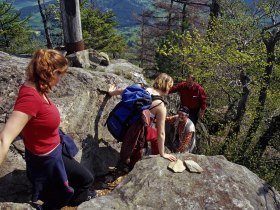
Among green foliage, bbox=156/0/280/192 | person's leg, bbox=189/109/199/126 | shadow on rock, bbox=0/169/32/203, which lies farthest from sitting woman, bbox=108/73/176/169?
green foliage, bbox=156/0/280/192

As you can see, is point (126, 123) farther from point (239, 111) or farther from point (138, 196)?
point (239, 111)

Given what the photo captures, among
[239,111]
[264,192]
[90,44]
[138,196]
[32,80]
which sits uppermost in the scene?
[32,80]

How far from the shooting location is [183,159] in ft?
16.6

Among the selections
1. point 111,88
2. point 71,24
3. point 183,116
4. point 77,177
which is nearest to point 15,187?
point 77,177

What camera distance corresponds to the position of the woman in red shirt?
3.03 m

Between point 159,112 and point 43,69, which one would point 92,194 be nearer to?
point 159,112

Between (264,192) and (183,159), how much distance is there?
48.8 inches

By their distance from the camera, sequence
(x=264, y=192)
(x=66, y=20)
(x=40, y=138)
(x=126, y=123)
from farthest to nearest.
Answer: (x=66, y=20) < (x=126, y=123) < (x=264, y=192) < (x=40, y=138)

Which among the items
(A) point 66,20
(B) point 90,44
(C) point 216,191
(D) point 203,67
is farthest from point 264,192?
(B) point 90,44

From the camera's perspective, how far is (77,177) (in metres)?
4.30

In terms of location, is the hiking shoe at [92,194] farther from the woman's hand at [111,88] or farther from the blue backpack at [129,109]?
the woman's hand at [111,88]

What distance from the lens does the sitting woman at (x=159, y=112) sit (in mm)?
5055

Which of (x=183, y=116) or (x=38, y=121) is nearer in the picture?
(x=38, y=121)

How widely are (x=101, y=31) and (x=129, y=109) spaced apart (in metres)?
29.7
